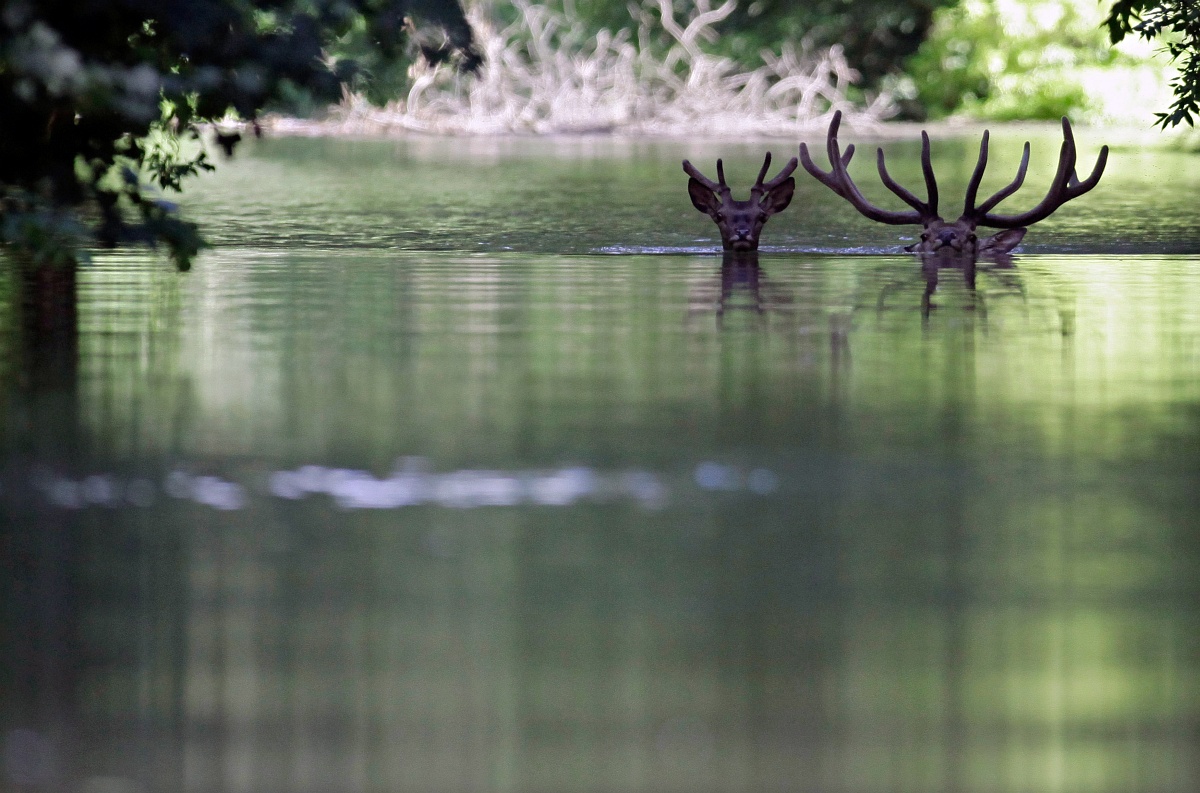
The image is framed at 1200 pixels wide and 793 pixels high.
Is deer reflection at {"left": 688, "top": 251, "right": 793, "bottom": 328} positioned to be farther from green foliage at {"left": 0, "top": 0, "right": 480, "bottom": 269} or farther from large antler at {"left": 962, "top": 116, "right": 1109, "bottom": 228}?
green foliage at {"left": 0, "top": 0, "right": 480, "bottom": 269}

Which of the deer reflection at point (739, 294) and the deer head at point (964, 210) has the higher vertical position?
the deer head at point (964, 210)

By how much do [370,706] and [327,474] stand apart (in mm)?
2239

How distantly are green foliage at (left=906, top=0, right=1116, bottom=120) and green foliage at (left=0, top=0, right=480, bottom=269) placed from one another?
40248 mm

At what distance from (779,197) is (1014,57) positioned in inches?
1417

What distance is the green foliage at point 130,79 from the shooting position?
24.7ft

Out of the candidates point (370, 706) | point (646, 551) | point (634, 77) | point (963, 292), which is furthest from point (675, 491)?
point (634, 77)

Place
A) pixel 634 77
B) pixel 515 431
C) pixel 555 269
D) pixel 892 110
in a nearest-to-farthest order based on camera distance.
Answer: pixel 515 431 < pixel 555 269 < pixel 634 77 < pixel 892 110

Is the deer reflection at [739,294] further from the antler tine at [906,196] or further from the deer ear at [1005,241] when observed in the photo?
the deer ear at [1005,241]

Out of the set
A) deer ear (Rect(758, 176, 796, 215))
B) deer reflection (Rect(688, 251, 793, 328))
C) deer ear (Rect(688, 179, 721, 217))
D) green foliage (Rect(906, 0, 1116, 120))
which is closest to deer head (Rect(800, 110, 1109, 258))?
deer ear (Rect(758, 176, 796, 215))

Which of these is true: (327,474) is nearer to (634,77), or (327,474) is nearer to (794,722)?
(794,722)

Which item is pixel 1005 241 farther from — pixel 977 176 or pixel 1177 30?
pixel 1177 30

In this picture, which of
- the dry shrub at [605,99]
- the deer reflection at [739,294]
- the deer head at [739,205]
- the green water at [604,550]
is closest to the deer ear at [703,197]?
the deer head at [739,205]

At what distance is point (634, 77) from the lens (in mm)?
46281

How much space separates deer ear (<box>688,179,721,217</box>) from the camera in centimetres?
1538
